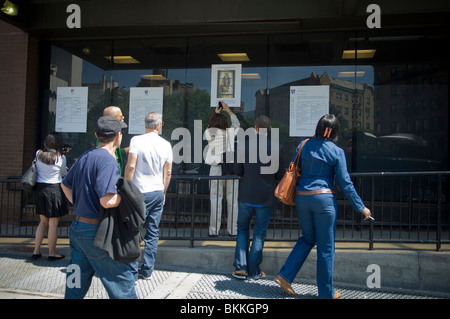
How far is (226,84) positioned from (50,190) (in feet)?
12.8

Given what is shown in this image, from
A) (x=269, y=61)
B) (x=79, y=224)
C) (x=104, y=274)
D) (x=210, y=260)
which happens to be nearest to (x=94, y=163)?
(x=79, y=224)

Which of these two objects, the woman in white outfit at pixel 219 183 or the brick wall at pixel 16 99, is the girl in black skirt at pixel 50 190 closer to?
the woman in white outfit at pixel 219 183

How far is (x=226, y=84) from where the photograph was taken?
7.90 meters

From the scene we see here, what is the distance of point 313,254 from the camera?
5.36 metres

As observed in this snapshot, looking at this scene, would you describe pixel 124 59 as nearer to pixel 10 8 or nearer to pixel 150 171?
pixel 10 8

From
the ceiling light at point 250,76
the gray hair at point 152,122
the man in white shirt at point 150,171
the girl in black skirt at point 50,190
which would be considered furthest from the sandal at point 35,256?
the ceiling light at point 250,76

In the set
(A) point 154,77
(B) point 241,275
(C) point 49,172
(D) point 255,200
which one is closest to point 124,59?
(A) point 154,77

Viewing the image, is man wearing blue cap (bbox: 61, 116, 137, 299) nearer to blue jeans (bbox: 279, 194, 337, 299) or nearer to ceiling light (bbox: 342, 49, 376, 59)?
blue jeans (bbox: 279, 194, 337, 299)

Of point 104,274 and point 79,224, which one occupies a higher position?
point 79,224

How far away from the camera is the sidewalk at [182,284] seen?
15.1 feet

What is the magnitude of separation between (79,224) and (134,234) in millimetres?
437

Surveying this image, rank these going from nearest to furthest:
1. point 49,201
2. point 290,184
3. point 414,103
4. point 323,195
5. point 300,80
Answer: point 323,195 < point 290,184 < point 49,201 < point 414,103 < point 300,80
